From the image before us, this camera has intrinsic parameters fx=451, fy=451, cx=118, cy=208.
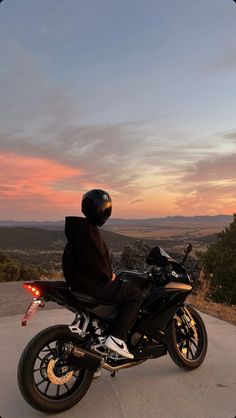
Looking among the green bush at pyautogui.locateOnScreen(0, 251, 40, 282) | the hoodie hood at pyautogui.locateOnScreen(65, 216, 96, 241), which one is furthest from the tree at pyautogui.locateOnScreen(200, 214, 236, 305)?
the hoodie hood at pyautogui.locateOnScreen(65, 216, 96, 241)

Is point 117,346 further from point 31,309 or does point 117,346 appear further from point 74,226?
point 74,226

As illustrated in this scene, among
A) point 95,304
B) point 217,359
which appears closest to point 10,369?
point 95,304

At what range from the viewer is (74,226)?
4.21 m

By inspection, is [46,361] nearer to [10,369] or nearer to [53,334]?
[53,334]

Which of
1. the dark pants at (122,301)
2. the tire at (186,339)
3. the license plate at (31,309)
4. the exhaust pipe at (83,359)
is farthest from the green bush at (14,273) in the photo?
the license plate at (31,309)

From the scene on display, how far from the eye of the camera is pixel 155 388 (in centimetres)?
450

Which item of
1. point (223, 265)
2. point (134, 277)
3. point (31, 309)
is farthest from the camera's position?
point (223, 265)

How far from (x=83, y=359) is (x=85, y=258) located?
890 millimetres

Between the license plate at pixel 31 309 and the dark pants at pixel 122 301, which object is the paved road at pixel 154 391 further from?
the license plate at pixel 31 309

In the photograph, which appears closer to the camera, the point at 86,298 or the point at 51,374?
the point at 51,374

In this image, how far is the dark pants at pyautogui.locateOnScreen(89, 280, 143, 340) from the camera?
4.21 m

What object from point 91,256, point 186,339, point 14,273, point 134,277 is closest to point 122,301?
point 134,277

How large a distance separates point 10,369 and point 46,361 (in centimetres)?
129

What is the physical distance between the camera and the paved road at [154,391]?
4.01 metres
